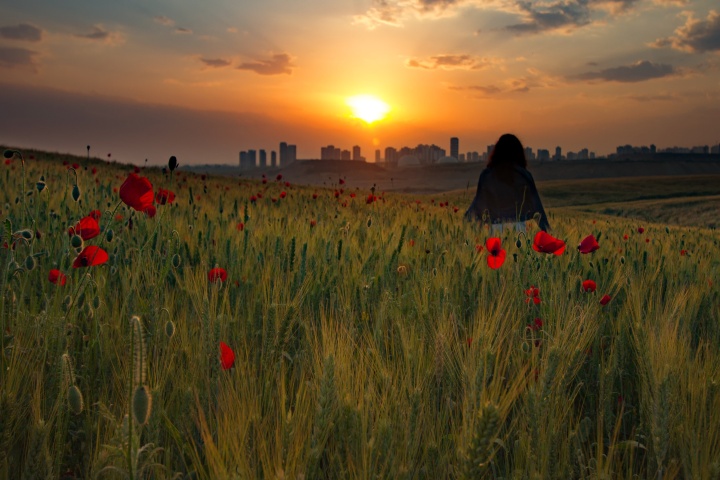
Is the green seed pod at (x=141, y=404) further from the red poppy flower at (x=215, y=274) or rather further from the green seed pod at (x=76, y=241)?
the red poppy flower at (x=215, y=274)

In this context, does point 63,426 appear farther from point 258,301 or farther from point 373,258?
point 373,258

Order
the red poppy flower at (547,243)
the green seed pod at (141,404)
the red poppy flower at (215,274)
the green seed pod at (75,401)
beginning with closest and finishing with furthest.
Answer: the green seed pod at (141,404) < the green seed pod at (75,401) < the red poppy flower at (215,274) < the red poppy flower at (547,243)

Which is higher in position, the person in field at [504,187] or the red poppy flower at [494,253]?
the person in field at [504,187]

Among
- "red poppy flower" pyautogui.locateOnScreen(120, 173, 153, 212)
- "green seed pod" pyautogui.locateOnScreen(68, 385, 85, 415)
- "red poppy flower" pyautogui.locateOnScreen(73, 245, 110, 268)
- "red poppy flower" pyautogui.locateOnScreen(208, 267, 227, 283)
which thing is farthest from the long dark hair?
"green seed pod" pyautogui.locateOnScreen(68, 385, 85, 415)

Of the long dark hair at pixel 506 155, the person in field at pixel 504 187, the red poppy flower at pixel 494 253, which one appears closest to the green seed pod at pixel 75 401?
the red poppy flower at pixel 494 253

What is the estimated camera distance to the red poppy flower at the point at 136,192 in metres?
1.76

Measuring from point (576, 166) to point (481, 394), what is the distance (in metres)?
119

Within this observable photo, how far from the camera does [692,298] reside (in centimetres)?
246

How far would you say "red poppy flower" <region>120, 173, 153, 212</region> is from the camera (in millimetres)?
1759

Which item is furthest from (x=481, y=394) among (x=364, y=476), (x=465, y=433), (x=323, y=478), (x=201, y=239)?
(x=201, y=239)

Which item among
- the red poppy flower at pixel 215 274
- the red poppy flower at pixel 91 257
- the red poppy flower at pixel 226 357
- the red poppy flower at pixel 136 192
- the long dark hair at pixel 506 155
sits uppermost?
the long dark hair at pixel 506 155

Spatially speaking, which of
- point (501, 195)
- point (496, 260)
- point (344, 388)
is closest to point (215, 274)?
point (344, 388)

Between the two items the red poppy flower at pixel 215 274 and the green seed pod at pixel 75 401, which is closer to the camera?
the green seed pod at pixel 75 401

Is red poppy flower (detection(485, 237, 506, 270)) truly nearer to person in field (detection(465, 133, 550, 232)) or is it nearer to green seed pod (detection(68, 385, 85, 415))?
green seed pod (detection(68, 385, 85, 415))
